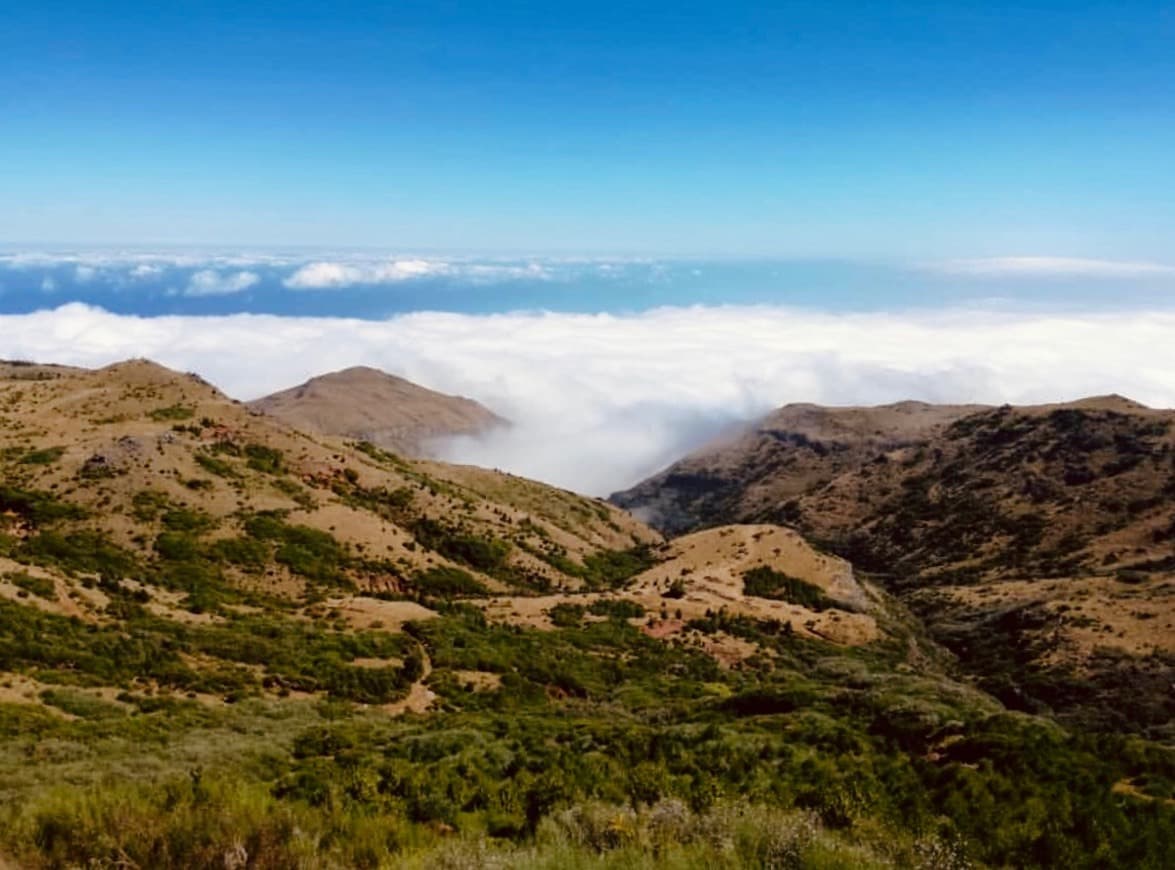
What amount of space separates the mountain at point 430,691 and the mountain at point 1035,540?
23.5 ft

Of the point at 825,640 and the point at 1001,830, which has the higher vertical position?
the point at 1001,830

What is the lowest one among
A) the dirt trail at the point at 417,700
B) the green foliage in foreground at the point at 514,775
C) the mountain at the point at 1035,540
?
the mountain at the point at 1035,540

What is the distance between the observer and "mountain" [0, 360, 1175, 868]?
9305 mm

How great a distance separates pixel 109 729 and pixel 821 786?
62.5 ft

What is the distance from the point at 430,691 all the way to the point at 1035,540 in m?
113

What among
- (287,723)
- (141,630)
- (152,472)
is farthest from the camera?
(152,472)

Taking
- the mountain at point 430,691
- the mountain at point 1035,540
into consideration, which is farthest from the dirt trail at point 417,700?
the mountain at point 1035,540

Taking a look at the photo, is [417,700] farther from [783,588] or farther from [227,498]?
[783,588]

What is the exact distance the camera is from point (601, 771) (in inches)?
610

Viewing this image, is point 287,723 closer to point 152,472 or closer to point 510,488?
point 152,472

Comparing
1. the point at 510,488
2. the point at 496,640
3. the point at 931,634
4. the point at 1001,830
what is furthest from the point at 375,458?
the point at 1001,830

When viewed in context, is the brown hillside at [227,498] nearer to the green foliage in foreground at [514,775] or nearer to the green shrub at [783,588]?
the green foliage in foreground at [514,775]

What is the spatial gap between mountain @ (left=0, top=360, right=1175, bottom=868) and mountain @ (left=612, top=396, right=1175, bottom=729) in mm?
7164

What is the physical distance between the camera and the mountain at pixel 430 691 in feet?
30.5
